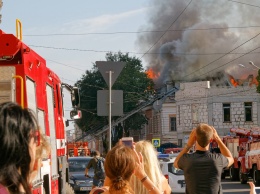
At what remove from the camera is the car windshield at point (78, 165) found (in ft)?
103

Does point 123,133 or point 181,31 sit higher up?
point 181,31

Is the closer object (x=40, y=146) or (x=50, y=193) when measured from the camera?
(x=40, y=146)

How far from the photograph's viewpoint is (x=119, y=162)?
19.4 feet

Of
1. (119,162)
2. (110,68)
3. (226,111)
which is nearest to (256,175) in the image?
(110,68)

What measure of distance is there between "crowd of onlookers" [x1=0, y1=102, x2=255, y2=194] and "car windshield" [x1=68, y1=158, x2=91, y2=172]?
22200 mm

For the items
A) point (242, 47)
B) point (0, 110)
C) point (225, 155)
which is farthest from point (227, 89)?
point (0, 110)

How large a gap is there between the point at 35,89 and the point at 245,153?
104 ft

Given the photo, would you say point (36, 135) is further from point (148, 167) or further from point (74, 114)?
point (74, 114)

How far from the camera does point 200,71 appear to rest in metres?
101

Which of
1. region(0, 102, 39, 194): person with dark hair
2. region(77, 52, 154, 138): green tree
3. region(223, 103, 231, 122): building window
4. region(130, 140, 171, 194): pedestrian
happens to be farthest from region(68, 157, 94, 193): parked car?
region(77, 52, 154, 138): green tree

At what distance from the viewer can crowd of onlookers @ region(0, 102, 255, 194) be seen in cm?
389

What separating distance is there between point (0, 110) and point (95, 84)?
294 feet

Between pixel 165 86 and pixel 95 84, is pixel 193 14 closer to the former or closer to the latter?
pixel 165 86

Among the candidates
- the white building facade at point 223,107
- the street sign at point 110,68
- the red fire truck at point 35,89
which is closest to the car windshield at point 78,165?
A: the street sign at point 110,68
